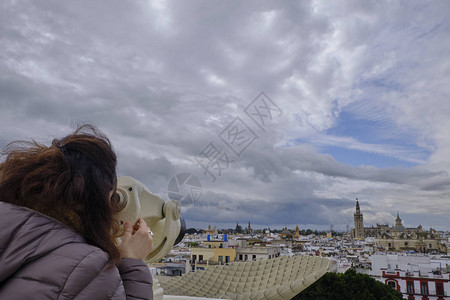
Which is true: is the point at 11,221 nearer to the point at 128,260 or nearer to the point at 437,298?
the point at 128,260

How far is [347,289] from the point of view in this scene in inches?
513

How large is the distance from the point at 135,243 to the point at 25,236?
302 millimetres

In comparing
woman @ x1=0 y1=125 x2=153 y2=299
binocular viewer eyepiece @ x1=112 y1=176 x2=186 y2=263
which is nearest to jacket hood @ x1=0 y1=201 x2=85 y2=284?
woman @ x1=0 y1=125 x2=153 y2=299

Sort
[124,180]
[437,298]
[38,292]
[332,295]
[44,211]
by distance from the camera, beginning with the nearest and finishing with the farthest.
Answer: [38,292] → [44,211] → [124,180] → [332,295] → [437,298]

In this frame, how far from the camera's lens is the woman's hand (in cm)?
99

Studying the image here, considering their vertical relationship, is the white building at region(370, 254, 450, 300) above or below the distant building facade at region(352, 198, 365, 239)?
below

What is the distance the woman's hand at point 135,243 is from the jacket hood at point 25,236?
183 mm

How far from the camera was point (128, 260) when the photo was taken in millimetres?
915

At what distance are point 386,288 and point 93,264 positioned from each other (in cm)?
1463

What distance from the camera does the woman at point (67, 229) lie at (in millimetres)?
744

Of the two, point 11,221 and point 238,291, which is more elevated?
point 11,221

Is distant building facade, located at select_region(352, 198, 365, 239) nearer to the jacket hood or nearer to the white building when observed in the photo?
the white building

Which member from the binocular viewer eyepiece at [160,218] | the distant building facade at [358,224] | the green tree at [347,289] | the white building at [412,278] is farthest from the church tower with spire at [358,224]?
the binocular viewer eyepiece at [160,218]

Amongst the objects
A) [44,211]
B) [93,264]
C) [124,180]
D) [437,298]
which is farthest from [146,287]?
[437,298]
